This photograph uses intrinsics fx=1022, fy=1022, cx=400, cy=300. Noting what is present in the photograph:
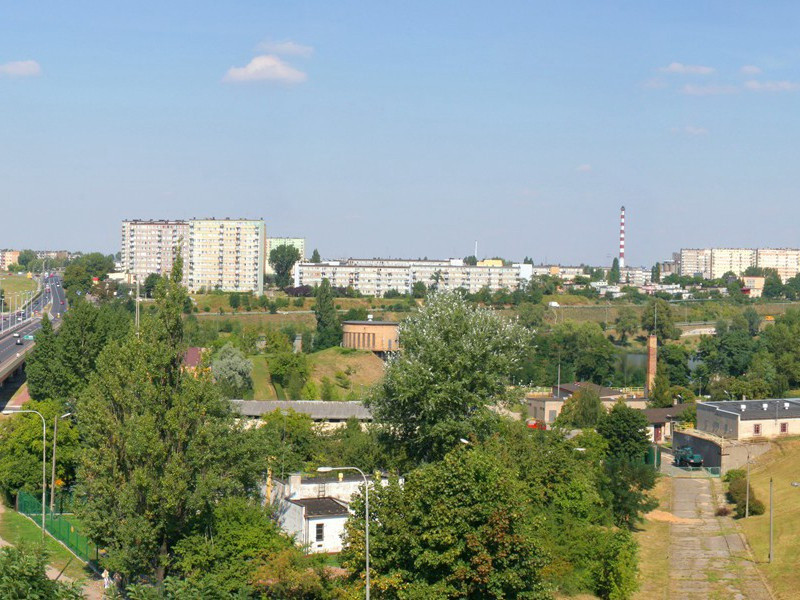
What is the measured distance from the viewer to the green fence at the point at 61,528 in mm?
34375

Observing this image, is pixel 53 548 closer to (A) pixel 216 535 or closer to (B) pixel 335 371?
(A) pixel 216 535

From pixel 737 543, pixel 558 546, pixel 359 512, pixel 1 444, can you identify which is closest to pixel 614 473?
pixel 737 543

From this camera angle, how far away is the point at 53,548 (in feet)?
116

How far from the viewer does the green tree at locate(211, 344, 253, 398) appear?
239 ft

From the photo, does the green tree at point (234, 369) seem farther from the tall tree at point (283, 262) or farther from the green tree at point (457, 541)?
the tall tree at point (283, 262)

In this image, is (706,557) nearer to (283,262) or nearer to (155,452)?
(155,452)

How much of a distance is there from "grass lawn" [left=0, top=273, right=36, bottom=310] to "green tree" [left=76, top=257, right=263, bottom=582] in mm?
133800

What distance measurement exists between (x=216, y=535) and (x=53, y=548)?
9.69 meters

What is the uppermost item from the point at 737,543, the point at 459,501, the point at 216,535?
the point at 459,501

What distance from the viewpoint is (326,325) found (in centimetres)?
10469

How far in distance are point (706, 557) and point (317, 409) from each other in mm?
A: 31889

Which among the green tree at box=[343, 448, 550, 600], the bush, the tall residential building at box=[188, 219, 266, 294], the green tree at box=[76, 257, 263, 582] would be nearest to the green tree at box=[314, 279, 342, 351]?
the tall residential building at box=[188, 219, 266, 294]

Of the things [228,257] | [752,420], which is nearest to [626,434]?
[752,420]

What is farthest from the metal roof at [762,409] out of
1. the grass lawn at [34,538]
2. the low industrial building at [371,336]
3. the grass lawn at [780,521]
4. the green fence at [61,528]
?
the grass lawn at [34,538]
